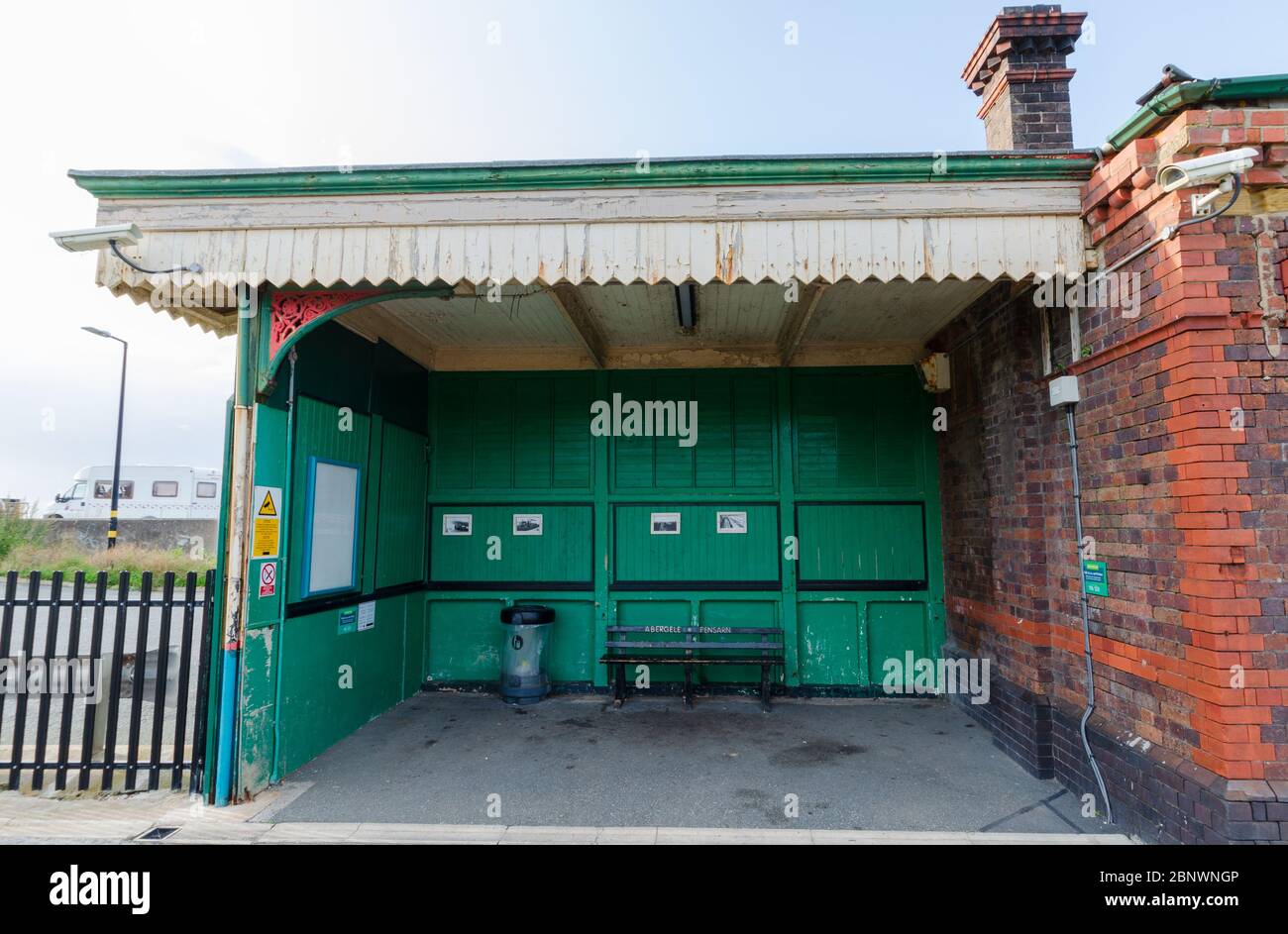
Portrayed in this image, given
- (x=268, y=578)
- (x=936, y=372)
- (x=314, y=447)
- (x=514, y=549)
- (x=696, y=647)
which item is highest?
(x=936, y=372)

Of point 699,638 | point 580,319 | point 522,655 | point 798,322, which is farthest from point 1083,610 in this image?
point 522,655

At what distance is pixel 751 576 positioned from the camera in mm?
6547

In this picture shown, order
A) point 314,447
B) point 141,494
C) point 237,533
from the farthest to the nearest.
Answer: point 141,494 < point 314,447 < point 237,533

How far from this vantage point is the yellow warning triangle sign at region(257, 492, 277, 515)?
4.24m

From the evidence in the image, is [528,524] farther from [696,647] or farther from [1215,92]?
[1215,92]

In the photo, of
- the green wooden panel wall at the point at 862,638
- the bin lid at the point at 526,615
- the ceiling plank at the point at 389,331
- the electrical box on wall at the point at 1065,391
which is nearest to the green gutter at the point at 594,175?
the ceiling plank at the point at 389,331

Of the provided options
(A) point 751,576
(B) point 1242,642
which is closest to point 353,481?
(A) point 751,576

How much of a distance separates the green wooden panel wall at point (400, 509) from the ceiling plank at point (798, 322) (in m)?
3.82

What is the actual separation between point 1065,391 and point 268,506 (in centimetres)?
523

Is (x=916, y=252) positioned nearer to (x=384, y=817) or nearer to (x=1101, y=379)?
(x=1101, y=379)

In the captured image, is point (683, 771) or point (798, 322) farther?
point (798, 322)

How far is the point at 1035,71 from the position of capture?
20.1 feet

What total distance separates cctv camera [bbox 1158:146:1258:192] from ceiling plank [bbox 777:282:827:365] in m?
1.96

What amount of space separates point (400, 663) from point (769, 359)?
4772 millimetres
